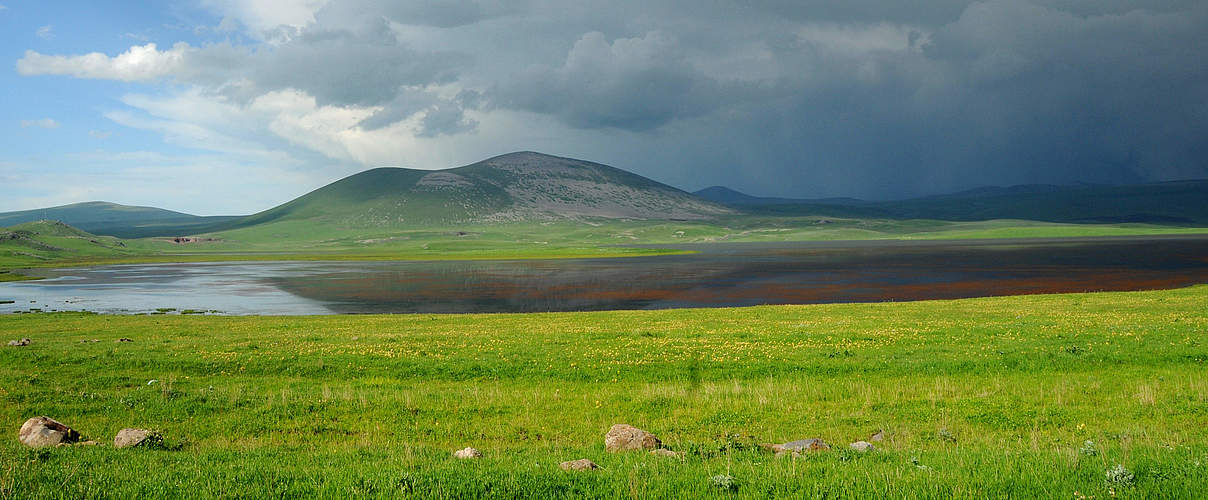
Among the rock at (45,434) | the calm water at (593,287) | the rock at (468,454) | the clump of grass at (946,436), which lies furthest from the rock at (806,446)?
the calm water at (593,287)

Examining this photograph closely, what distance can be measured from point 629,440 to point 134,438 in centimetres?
1067

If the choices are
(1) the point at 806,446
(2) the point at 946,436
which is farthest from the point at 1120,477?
(2) the point at 946,436

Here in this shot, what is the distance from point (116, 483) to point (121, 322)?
47398mm

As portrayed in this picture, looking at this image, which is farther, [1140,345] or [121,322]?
[121,322]

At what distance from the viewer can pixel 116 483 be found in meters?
10.0

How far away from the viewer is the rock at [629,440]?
13062 mm

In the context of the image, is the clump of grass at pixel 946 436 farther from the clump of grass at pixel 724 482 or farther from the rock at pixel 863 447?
the clump of grass at pixel 724 482

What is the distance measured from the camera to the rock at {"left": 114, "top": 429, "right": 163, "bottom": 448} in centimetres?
1348

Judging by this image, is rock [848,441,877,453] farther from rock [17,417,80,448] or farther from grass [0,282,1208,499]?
rock [17,417,80,448]

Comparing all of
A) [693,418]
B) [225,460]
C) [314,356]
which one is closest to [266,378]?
[314,356]

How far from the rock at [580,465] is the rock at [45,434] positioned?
10900mm

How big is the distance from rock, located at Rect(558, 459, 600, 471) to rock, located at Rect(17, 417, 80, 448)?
35.8 ft

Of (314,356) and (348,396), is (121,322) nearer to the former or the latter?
(314,356)

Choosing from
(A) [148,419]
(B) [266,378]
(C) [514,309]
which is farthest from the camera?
(C) [514,309]
